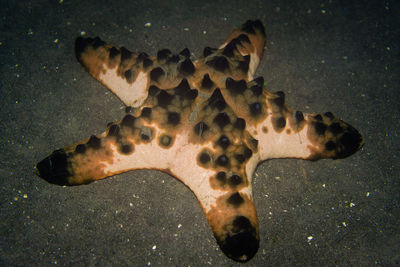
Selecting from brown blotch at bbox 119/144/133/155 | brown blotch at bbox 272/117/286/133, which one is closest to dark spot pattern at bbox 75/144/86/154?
brown blotch at bbox 119/144/133/155

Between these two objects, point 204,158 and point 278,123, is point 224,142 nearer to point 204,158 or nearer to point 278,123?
point 204,158

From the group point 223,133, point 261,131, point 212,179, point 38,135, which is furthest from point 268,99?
point 38,135

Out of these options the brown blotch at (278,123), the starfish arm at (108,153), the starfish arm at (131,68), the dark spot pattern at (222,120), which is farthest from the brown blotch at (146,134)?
the brown blotch at (278,123)

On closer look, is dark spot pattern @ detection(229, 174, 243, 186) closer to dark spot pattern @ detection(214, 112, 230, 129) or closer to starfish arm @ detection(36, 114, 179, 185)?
dark spot pattern @ detection(214, 112, 230, 129)

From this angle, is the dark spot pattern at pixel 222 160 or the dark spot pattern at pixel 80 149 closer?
the dark spot pattern at pixel 222 160

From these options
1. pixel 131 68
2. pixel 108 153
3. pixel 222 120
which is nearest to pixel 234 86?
pixel 222 120

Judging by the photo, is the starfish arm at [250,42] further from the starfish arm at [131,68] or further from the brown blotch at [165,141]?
the brown blotch at [165,141]

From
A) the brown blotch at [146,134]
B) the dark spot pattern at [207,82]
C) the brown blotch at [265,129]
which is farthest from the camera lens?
the brown blotch at [265,129]
